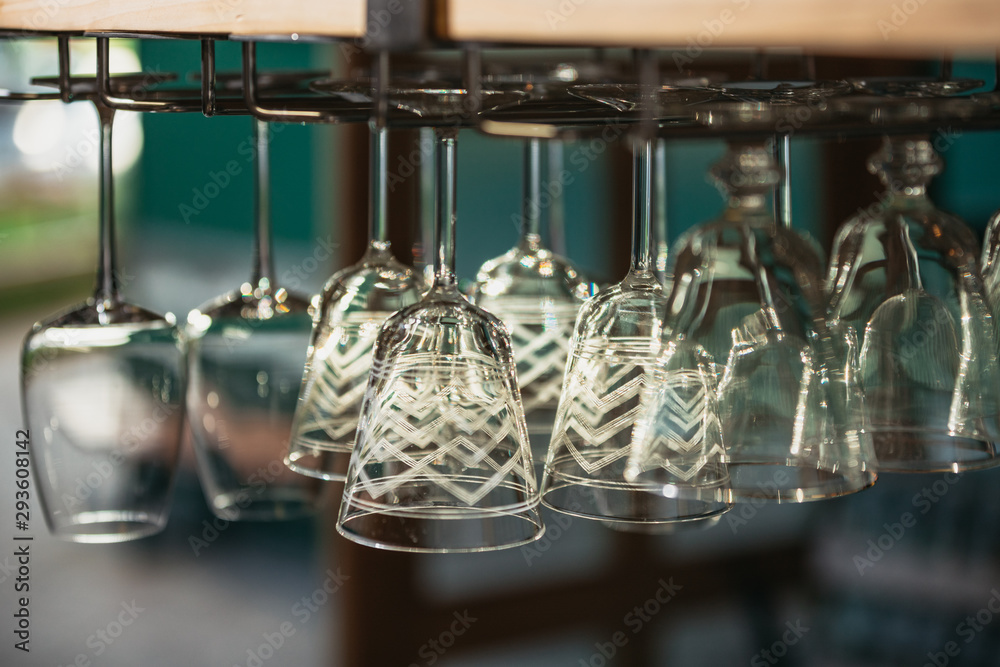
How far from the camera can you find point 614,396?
52 centimetres

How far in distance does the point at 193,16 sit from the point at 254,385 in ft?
1.17

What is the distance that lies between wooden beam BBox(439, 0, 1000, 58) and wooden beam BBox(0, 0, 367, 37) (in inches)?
1.8

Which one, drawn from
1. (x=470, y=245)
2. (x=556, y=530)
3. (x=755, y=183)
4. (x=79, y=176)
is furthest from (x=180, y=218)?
(x=755, y=183)

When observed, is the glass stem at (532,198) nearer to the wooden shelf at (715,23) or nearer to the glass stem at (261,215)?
the glass stem at (261,215)

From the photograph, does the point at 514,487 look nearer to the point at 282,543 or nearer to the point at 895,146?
the point at 895,146

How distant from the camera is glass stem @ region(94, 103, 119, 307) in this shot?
0.61m

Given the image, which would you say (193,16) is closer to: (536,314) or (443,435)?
(443,435)

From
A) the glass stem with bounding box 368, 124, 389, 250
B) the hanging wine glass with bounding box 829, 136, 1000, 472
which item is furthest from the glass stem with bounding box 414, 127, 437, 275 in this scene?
the hanging wine glass with bounding box 829, 136, 1000, 472

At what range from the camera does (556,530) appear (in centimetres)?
274

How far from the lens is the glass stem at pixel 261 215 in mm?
693

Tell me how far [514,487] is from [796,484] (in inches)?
4.8

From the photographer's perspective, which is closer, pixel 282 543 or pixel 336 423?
pixel 336 423

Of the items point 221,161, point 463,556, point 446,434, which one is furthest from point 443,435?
point 221,161

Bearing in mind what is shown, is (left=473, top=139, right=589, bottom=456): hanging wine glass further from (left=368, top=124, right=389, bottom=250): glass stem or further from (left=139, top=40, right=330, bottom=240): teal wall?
(left=139, top=40, right=330, bottom=240): teal wall
